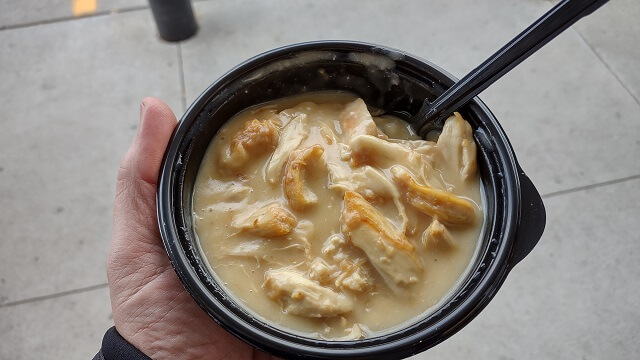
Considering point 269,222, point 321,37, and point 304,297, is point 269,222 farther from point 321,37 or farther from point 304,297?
point 321,37

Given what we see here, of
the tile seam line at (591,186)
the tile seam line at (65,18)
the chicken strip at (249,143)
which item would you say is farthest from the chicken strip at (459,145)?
the tile seam line at (65,18)

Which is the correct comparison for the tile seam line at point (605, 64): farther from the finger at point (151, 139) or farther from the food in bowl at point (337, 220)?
the finger at point (151, 139)

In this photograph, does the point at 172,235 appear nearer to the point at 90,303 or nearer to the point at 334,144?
the point at 334,144

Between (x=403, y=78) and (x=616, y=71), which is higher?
(x=616, y=71)

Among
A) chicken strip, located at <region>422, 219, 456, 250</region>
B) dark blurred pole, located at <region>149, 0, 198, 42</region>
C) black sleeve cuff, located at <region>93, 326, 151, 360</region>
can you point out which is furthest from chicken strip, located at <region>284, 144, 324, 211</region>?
dark blurred pole, located at <region>149, 0, 198, 42</region>

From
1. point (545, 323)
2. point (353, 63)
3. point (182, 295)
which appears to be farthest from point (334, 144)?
point (545, 323)

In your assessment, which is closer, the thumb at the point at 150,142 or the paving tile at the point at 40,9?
the thumb at the point at 150,142
